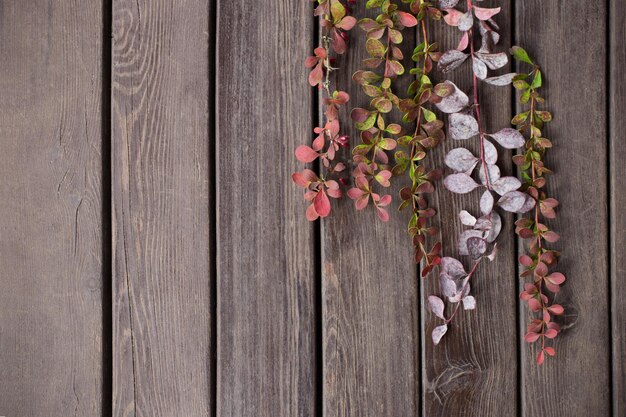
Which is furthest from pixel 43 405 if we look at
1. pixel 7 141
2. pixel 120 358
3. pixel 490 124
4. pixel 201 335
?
pixel 490 124

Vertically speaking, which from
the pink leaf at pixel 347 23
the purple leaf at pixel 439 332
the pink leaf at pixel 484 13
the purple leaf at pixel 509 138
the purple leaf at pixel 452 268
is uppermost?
the pink leaf at pixel 484 13

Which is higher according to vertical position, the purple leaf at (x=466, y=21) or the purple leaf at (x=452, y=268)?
the purple leaf at (x=466, y=21)

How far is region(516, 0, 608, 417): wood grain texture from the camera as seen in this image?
851 mm

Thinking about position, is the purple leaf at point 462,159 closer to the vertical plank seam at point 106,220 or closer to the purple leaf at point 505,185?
the purple leaf at point 505,185

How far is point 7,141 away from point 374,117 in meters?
0.61

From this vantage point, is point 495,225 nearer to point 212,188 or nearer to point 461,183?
point 461,183

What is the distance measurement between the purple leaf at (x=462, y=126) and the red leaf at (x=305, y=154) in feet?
0.72

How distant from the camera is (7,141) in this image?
0.88m

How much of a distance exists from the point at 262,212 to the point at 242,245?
63mm

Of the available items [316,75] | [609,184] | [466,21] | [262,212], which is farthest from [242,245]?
[609,184]

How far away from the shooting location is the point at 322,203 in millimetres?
800

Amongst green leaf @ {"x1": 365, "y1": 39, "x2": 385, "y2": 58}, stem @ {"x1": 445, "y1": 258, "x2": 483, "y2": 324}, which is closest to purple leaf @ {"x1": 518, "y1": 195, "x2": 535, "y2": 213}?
stem @ {"x1": 445, "y1": 258, "x2": 483, "y2": 324}

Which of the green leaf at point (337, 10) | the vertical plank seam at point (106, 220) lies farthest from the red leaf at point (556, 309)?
the vertical plank seam at point (106, 220)

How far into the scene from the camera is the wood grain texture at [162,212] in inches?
33.4
